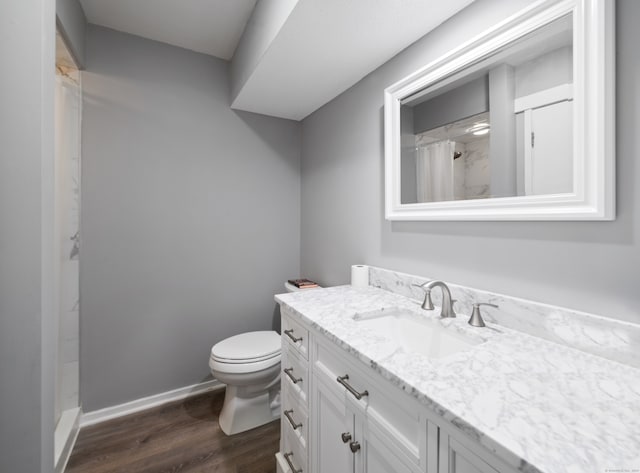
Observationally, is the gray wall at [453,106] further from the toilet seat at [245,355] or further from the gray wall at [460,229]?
the toilet seat at [245,355]

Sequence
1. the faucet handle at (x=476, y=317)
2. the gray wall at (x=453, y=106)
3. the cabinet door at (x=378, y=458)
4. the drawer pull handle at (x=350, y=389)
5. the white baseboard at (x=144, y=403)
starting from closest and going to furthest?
the cabinet door at (x=378, y=458), the drawer pull handle at (x=350, y=389), the faucet handle at (x=476, y=317), the gray wall at (x=453, y=106), the white baseboard at (x=144, y=403)

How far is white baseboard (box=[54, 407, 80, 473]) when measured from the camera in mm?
1449

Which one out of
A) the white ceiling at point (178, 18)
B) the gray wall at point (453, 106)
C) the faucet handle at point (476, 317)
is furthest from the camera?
the white ceiling at point (178, 18)

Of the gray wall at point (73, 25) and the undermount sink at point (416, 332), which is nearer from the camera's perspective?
the undermount sink at point (416, 332)

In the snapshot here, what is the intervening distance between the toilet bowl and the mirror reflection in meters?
1.25

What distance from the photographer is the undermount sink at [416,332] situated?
1.05m

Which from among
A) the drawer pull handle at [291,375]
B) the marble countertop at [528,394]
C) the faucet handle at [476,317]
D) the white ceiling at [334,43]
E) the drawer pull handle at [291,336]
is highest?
the white ceiling at [334,43]

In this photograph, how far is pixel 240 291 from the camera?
2268 mm

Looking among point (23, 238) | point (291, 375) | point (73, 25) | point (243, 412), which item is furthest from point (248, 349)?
point (73, 25)

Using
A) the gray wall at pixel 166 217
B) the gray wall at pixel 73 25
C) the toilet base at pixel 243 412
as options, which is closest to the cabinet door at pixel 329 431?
the toilet base at pixel 243 412

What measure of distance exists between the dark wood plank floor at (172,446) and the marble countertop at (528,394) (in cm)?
108

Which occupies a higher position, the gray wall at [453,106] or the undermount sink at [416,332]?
the gray wall at [453,106]

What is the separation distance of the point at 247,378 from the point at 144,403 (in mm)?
865

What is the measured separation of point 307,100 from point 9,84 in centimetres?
162
